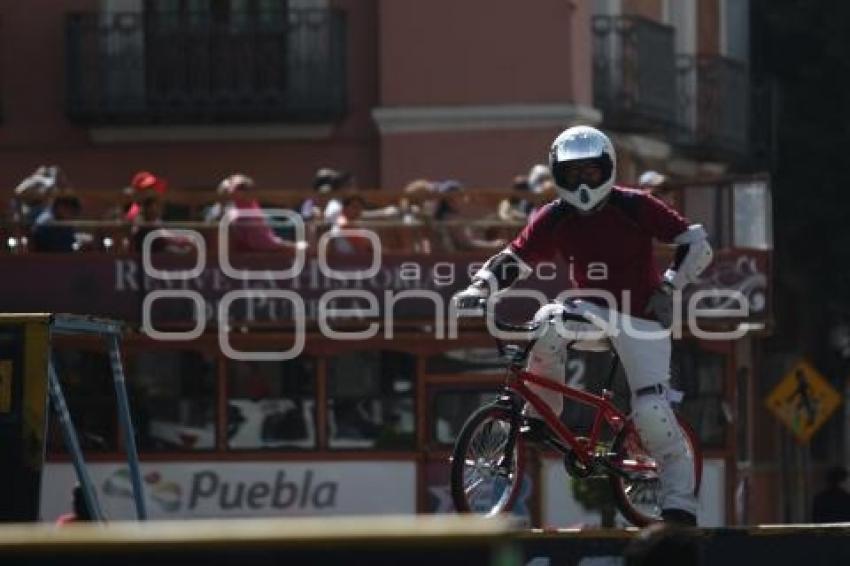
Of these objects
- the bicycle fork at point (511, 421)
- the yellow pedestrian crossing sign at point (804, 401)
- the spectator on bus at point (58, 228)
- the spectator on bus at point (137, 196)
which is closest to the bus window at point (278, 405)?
the spectator on bus at point (137, 196)

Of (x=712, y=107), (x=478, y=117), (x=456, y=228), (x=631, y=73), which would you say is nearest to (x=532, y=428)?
(x=456, y=228)

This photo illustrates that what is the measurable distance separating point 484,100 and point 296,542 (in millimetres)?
22771

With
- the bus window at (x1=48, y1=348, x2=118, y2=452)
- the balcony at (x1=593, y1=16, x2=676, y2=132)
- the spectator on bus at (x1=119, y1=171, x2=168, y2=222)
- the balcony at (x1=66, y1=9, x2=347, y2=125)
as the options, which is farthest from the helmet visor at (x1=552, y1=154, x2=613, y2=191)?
the balcony at (x1=593, y1=16, x2=676, y2=132)

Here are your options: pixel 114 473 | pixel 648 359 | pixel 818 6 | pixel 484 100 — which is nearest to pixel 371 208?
pixel 114 473

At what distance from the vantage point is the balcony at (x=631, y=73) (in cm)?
3086

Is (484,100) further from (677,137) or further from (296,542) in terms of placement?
(296,542)

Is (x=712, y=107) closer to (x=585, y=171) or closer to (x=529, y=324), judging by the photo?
(x=529, y=324)

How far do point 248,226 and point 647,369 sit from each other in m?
9.67

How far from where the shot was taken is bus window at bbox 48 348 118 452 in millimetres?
21266

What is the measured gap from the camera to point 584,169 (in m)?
11.7

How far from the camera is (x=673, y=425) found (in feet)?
39.3

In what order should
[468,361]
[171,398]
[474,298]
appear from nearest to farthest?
[474,298] < [468,361] < [171,398]

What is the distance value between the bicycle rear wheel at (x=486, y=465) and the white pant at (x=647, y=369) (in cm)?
46

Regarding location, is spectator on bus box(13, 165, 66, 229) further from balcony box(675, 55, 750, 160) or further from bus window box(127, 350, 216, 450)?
balcony box(675, 55, 750, 160)
